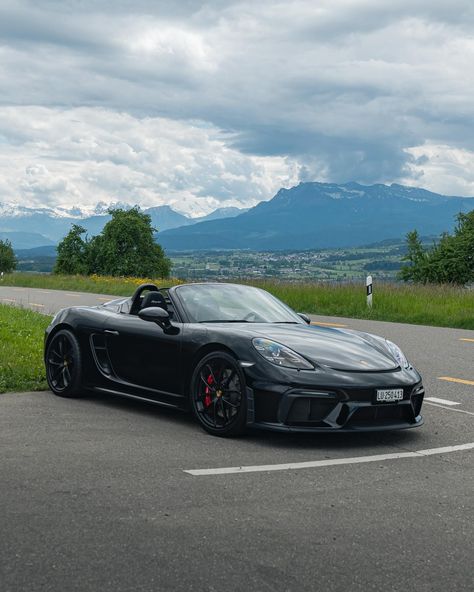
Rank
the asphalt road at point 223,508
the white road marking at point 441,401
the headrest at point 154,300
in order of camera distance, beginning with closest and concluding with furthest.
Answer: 1. the asphalt road at point 223,508
2. the headrest at point 154,300
3. the white road marking at point 441,401

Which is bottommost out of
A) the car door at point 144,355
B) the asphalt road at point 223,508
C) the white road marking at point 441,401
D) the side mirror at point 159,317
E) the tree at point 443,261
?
the asphalt road at point 223,508

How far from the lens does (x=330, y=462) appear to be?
5.97m

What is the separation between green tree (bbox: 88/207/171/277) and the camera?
9875 centimetres

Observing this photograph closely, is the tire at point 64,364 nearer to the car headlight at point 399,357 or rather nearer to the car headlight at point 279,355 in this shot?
the car headlight at point 279,355

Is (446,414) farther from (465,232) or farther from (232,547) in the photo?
(465,232)

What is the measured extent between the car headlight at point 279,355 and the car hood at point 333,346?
7 cm

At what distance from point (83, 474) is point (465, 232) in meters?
49.5

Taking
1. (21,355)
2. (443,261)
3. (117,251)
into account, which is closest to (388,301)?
(21,355)

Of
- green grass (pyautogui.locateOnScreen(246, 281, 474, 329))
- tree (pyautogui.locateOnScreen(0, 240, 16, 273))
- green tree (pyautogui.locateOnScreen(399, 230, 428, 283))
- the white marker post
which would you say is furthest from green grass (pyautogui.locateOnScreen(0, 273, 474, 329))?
tree (pyautogui.locateOnScreen(0, 240, 16, 273))

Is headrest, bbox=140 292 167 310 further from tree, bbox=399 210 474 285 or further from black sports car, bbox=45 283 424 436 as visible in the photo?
tree, bbox=399 210 474 285

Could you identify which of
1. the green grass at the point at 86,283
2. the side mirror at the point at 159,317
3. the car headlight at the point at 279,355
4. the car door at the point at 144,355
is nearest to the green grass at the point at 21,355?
the car door at the point at 144,355

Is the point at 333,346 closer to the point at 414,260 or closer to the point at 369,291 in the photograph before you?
the point at 369,291

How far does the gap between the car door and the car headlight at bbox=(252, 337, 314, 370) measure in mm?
841

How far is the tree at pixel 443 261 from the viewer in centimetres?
4912
